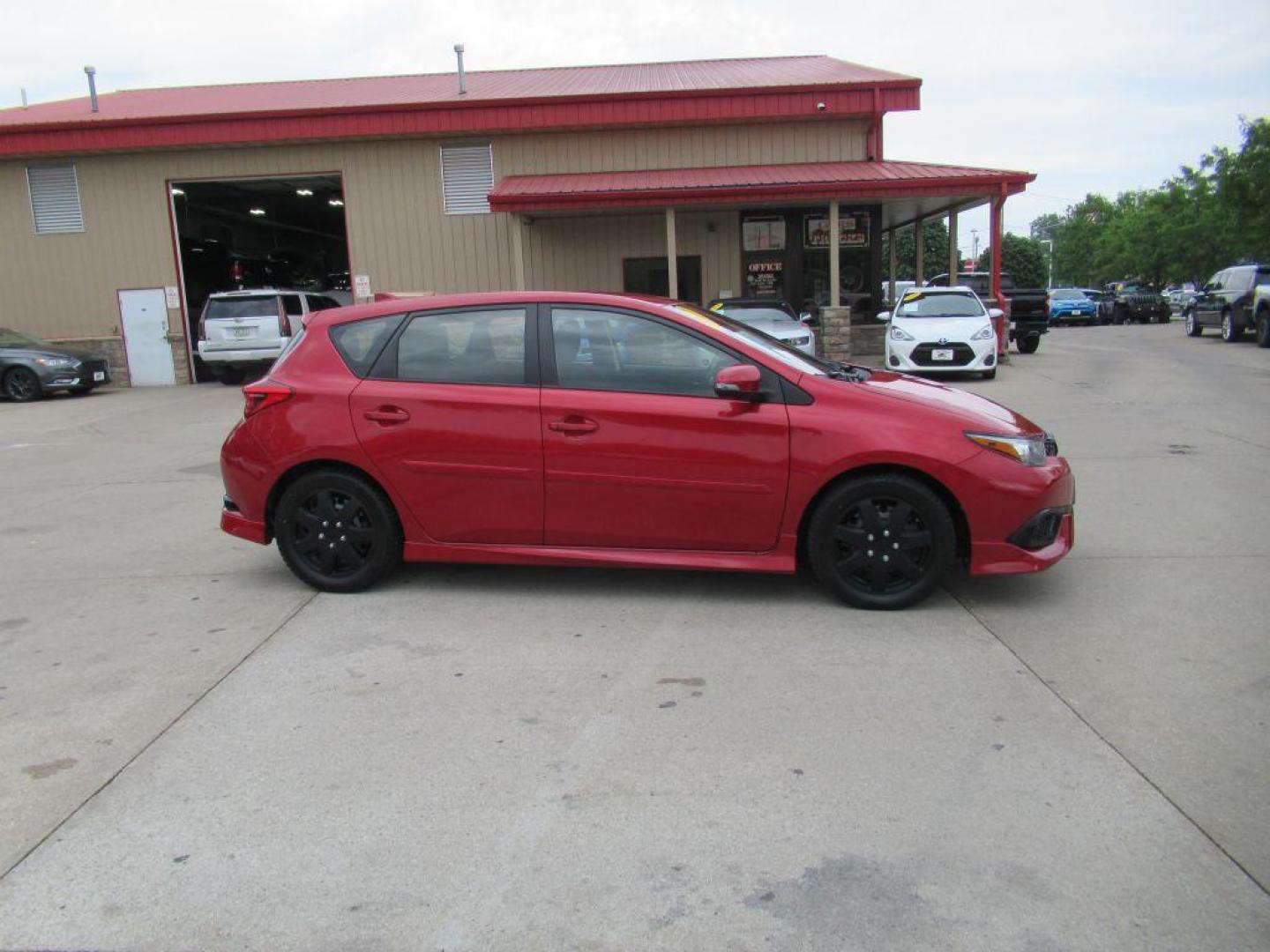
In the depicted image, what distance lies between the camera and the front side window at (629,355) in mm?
5074

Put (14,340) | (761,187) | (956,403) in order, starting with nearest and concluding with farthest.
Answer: (956,403), (761,187), (14,340)

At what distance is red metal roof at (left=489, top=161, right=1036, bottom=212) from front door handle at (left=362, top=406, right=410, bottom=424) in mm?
14138

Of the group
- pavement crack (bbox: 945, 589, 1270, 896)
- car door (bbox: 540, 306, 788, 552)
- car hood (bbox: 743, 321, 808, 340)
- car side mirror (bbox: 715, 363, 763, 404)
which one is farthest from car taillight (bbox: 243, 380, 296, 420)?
car hood (bbox: 743, 321, 808, 340)

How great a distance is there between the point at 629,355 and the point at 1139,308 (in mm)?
40289

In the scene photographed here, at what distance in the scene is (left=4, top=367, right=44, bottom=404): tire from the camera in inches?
704

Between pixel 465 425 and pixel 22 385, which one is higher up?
pixel 465 425

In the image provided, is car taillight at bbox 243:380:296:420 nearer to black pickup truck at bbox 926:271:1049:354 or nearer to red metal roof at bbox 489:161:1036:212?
red metal roof at bbox 489:161:1036:212

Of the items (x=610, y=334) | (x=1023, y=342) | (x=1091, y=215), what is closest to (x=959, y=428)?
(x=610, y=334)

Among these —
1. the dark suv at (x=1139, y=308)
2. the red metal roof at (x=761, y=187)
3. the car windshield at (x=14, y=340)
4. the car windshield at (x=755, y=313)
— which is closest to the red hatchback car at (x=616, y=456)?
the car windshield at (x=755, y=313)

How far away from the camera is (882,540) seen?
4934 mm

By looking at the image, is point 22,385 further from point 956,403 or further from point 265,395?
point 956,403

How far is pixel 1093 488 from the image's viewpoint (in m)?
7.82

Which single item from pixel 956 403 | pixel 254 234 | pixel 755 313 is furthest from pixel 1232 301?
pixel 254 234

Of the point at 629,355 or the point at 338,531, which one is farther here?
the point at 338,531
